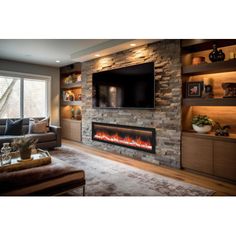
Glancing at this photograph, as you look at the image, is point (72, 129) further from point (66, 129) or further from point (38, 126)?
point (38, 126)

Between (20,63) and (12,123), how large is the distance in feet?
7.94

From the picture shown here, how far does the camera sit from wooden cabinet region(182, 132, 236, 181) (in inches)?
120

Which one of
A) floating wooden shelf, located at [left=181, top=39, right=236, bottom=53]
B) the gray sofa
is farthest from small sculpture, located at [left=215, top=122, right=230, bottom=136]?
the gray sofa

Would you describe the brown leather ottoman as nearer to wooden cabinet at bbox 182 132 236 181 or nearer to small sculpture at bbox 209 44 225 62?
wooden cabinet at bbox 182 132 236 181

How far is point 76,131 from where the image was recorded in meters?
6.38

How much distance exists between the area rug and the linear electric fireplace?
67 cm

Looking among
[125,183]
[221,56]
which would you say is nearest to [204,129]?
[221,56]

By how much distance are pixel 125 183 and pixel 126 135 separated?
181 centimetres

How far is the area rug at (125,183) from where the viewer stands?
2.67 metres

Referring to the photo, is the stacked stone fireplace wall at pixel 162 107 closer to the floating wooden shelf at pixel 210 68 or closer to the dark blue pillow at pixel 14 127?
the floating wooden shelf at pixel 210 68

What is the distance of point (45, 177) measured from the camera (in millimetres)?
2221

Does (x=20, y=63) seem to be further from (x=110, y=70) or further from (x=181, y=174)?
(x=181, y=174)

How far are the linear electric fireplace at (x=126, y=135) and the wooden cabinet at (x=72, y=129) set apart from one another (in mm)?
856

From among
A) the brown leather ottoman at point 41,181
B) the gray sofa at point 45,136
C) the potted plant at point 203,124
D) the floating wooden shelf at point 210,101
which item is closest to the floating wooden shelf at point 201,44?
the floating wooden shelf at point 210,101
